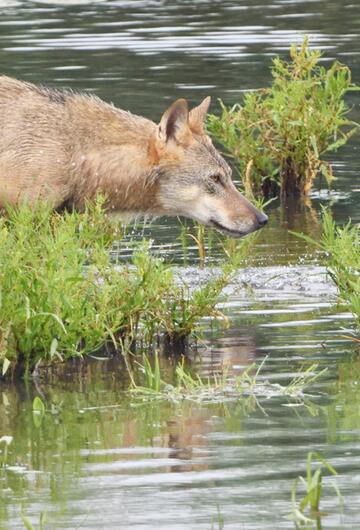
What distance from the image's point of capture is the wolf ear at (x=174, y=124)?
900cm

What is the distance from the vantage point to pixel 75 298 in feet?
23.4

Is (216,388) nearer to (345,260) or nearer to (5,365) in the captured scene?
(5,365)

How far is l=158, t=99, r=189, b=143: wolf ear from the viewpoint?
9000 mm

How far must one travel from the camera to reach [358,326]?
7711 mm

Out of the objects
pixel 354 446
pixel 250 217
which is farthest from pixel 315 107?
pixel 354 446

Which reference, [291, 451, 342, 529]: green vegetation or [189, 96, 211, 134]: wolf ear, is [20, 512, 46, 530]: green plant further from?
[189, 96, 211, 134]: wolf ear

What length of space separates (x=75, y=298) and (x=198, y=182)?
93.4 inches

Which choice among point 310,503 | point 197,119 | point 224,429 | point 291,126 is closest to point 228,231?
point 197,119

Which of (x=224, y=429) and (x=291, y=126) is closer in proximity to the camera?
(x=224, y=429)

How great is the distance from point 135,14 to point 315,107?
33.0ft

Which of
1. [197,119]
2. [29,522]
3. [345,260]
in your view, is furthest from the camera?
[197,119]

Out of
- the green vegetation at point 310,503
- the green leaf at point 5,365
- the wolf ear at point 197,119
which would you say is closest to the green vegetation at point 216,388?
the green leaf at point 5,365

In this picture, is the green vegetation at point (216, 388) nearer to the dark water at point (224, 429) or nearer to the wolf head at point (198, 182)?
the dark water at point (224, 429)

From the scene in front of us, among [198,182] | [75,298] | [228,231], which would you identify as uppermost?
[198,182]
